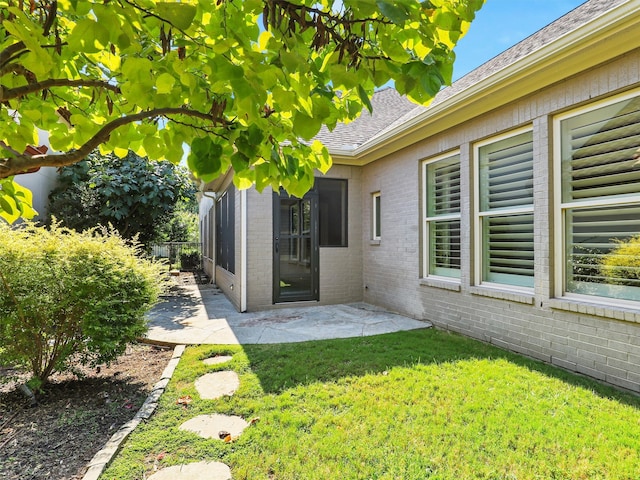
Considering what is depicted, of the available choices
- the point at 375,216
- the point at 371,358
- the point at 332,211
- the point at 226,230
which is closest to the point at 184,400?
the point at 371,358

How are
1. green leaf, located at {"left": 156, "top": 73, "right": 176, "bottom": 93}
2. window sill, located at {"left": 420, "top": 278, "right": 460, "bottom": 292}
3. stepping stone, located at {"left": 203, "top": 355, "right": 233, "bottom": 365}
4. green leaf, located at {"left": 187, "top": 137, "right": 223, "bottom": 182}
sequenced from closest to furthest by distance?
green leaf, located at {"left": 156, "top": 73, "right": 176, "bottom": 93}, green leaf, located at {"left": 187, "top": 137, "right": 223, "bottom": 182}, stepping stone, located at {"left": 203, "top": 355, "right": 233, "bottom": 365}, window sill, located at {"left": 420, "top": 278, "right": 460, "bottom": 292}

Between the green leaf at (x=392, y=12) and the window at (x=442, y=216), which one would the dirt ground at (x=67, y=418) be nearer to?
the green leaf at (x=392, y=12)

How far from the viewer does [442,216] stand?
591cm

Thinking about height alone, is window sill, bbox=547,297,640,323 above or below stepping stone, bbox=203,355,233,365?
above

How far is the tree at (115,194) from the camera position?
922 centimetres

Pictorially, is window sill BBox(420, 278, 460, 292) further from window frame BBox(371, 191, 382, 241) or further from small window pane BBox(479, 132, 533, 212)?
window frame BBox(371, 191, 382, 241)

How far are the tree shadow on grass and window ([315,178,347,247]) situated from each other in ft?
10.2

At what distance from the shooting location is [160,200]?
980cm

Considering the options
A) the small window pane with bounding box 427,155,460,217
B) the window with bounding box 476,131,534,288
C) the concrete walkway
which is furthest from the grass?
the small window pane with bounding box 427,155,460,217

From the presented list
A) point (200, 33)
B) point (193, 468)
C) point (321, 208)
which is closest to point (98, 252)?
point (193, 468)

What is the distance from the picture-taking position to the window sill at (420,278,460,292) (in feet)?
A: 17.9

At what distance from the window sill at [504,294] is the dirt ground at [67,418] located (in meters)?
4.26

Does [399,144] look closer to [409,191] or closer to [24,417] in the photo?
[409,191]

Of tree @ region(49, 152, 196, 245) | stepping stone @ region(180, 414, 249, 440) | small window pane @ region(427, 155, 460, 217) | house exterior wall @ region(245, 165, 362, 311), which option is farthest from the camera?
tree @ region(49, 152, 196, 245)
